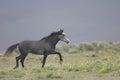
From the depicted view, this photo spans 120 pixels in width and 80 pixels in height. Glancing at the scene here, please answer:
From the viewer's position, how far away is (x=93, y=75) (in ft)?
73.9

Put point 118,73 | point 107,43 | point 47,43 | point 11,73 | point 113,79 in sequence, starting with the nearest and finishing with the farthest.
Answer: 1. point 113,79
2. point 118,73
3. point 11,73
4. point 47,43
5. point 107,43

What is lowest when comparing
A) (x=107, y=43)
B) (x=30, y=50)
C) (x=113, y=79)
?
(x=113, y=79)

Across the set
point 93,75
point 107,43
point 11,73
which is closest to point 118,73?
point 93,75

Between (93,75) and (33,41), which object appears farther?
(33,41)

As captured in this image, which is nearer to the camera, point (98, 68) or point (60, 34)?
point (98, 68)

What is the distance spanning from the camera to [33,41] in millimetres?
28469

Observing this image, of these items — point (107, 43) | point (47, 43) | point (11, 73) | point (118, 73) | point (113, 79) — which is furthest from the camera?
point (107, 43)

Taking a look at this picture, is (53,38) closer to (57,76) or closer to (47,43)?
(47,43)

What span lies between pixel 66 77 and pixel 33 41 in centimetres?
732

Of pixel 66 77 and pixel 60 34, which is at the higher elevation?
pixel 60 34

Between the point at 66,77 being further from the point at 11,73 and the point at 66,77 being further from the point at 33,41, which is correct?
the point at 33,41

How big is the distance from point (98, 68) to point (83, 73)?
1.75 metres

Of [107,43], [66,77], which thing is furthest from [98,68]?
[107,43]

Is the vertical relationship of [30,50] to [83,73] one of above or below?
above
